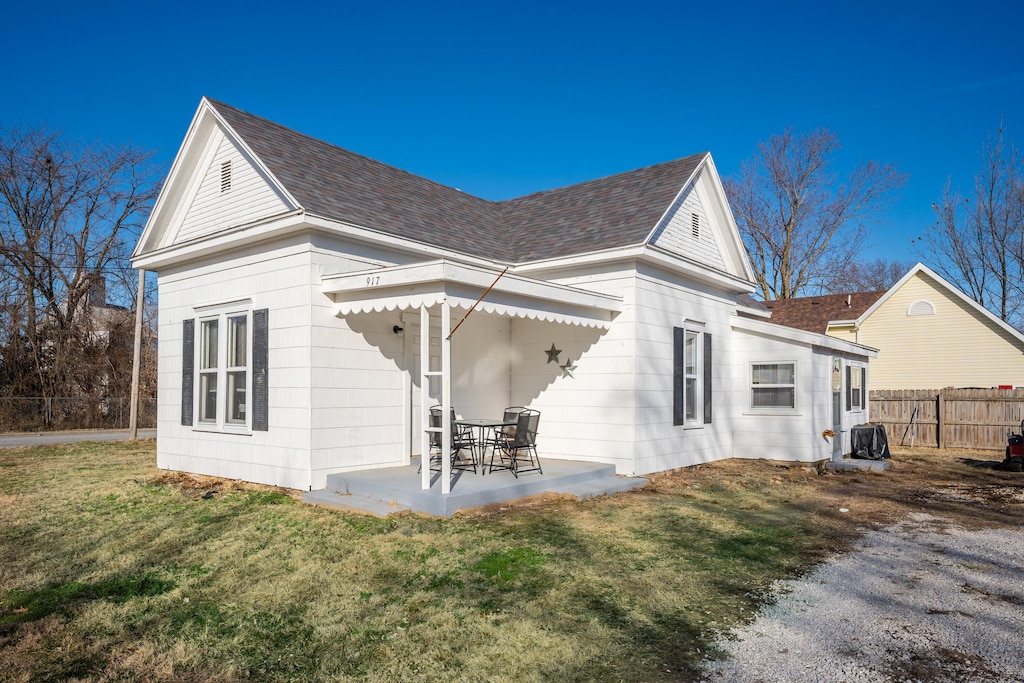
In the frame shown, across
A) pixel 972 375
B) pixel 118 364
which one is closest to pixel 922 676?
pixel 972 375

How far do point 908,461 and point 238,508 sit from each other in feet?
44.6

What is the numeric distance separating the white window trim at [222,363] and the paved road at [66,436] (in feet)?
36.6

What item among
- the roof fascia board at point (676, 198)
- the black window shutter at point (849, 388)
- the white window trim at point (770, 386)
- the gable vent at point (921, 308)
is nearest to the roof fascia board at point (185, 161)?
the roof fascia board at point (676, 198)

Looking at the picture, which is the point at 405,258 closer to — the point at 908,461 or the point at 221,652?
the point at 221,652

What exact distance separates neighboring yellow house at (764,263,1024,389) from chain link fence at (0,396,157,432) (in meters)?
24.8

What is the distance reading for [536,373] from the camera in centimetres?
1246

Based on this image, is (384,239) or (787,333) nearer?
(384,239)

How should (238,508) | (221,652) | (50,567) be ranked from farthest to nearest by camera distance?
(238,508) → (50,567) → (221,652)

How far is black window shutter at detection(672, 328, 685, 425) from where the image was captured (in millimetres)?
12414

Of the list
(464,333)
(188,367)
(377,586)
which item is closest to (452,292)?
(464,333)

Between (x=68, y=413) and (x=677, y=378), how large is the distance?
22.6 meters

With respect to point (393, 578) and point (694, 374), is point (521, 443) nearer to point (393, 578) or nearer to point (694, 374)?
point (393, 578)

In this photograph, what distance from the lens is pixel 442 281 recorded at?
27.9 feet

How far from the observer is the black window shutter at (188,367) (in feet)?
37.5
